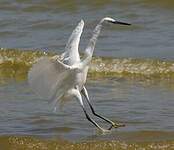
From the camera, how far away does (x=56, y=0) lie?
43.5 feet

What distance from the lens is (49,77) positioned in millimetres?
6836

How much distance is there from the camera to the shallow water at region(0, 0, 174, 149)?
6750mm

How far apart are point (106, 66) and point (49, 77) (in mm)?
3109

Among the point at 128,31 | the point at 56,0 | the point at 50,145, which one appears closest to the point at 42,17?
the point at 56,0

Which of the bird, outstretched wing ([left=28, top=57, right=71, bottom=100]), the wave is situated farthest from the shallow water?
outstretched wing ([left=28, top=57, right=71, bottom=100])

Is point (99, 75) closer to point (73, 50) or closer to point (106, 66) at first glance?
point (106, 66)

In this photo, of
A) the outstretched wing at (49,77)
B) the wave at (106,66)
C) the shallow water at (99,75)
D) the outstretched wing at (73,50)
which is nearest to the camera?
the outstretched wing at (49,77)

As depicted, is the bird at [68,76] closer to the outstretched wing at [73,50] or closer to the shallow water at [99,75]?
the outstretched wing at [73,50]

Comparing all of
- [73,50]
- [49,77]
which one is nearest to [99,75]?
[73,50]

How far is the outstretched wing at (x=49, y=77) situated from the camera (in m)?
6.63

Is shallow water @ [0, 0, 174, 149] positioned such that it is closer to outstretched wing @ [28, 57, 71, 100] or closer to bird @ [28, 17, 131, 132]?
bird @ [28, 17, 131, 132]

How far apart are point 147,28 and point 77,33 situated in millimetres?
4090

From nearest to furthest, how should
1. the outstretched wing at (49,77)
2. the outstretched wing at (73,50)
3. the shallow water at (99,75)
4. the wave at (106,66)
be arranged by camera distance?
the outstretched wing at (49,77), the shallow water at (99,75), the outstretched wing at (73,50), the wave at (106,66)

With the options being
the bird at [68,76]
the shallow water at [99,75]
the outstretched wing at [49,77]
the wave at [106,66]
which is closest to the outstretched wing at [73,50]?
the bird at [68,76]
